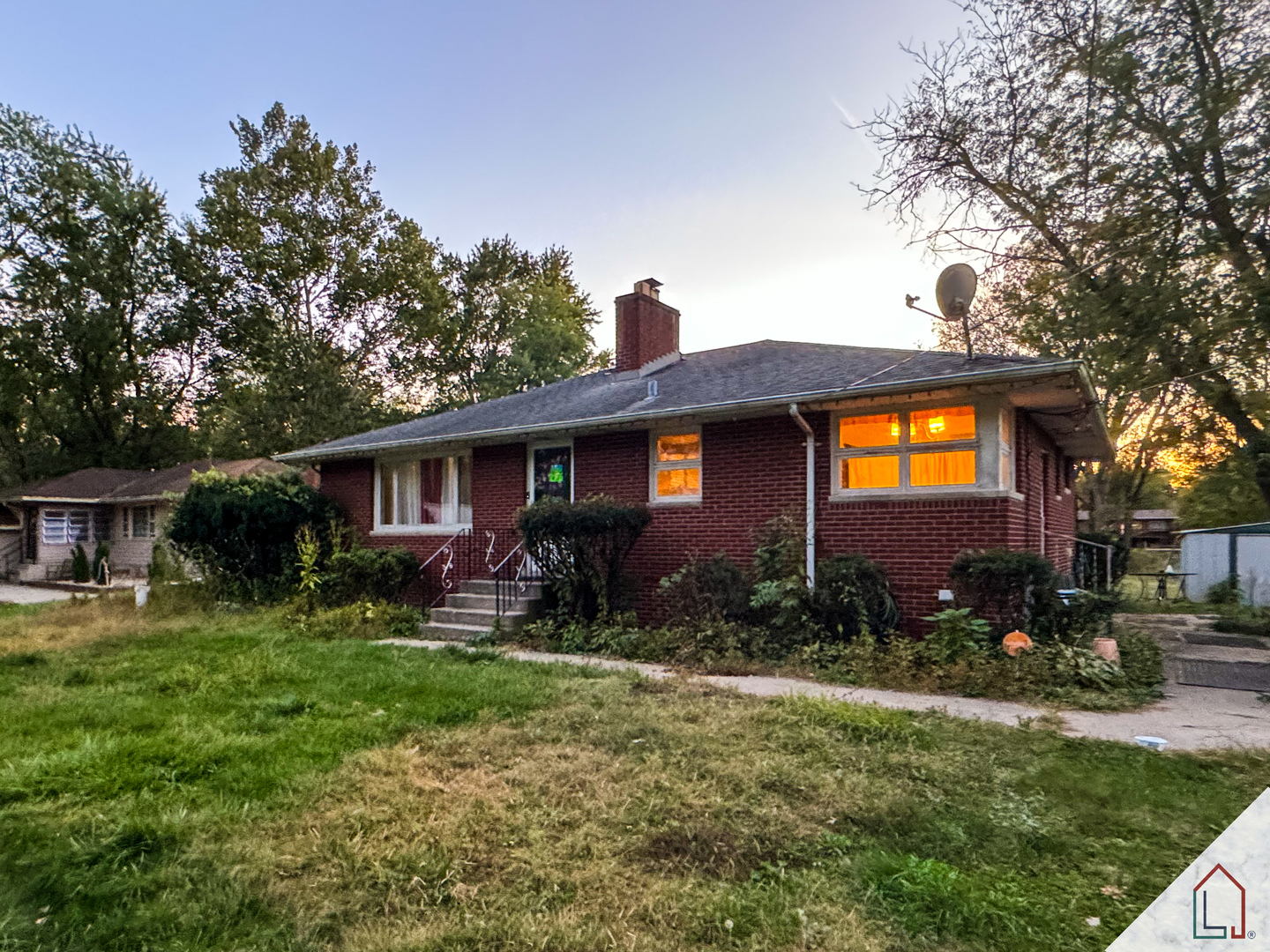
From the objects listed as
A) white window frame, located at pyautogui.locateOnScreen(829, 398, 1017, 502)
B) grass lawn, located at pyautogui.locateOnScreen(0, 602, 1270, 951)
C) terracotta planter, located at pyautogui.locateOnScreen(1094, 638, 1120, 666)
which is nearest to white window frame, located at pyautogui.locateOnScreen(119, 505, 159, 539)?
grass lawn, located at pyautogui.locateOnScreen(0, 602, 1270, 951)

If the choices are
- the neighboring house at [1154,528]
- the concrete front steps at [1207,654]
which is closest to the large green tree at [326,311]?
the concrete front steps at [1207,654]

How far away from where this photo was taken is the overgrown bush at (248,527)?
1267cm

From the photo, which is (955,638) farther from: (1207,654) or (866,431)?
(1207,654)

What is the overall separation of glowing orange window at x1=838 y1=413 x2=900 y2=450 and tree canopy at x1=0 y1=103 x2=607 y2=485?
73.5 ft

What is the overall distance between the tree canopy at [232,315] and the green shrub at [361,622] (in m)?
18.4

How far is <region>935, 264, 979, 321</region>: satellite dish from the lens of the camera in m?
8.14

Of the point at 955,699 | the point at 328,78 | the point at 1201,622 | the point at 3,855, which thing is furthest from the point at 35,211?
the point at 1201,622

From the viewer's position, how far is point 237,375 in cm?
3136

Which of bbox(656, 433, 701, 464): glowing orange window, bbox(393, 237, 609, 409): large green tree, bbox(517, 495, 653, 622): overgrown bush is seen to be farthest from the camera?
bbox(393, 237, 609, 409): large green tree

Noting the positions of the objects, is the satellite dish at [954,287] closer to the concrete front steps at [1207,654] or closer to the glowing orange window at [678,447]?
the glowing orange window at [678,447]

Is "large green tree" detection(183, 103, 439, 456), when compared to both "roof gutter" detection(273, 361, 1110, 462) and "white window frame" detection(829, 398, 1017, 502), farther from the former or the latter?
"white window frame" detection(829, 398, 1017, 502)

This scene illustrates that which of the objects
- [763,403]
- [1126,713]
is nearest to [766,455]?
[763,403]

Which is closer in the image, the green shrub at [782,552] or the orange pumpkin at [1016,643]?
the orange pumpkin at [1016,643]

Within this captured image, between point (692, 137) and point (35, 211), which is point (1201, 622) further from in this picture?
point (35, 211)
